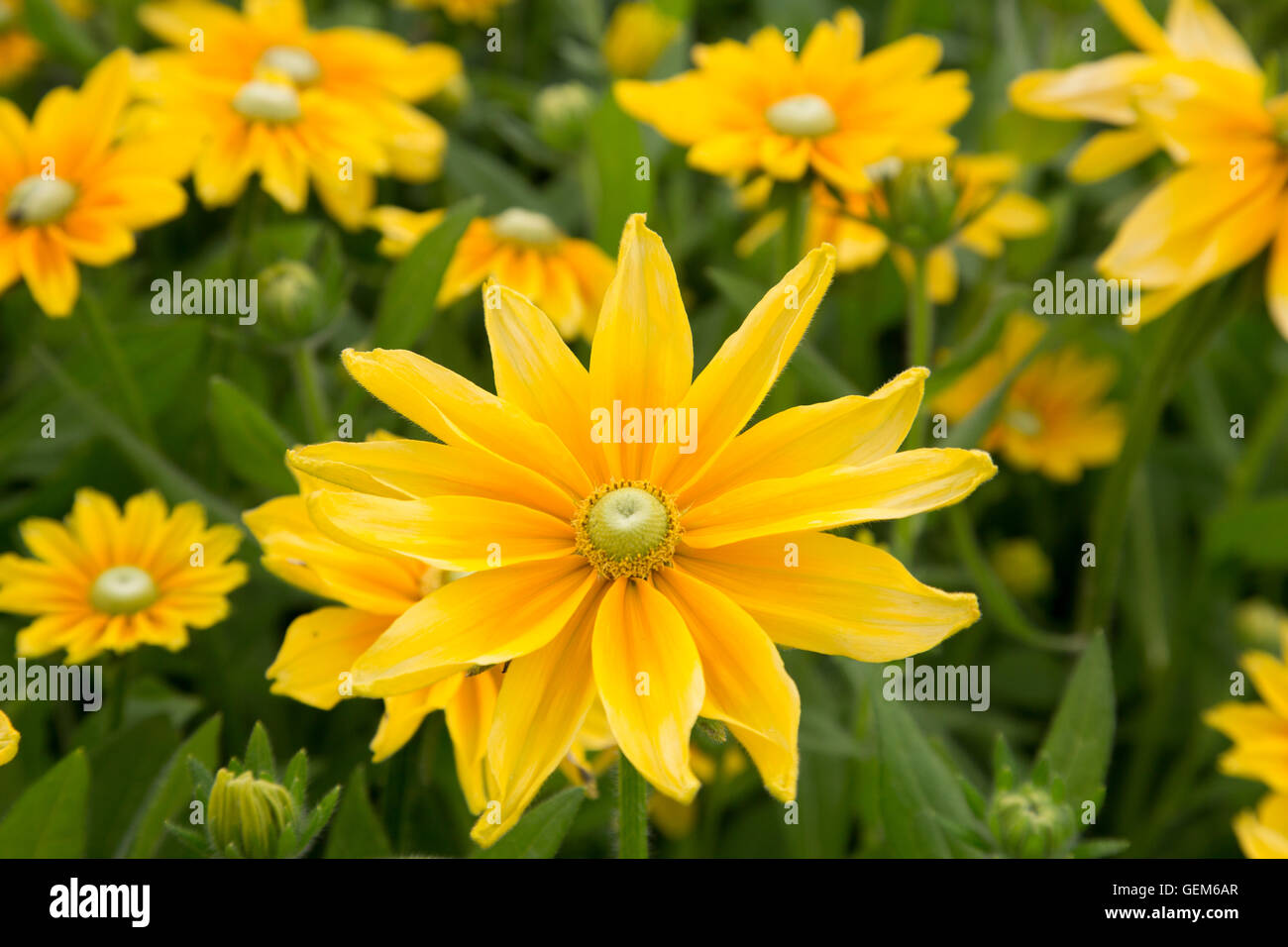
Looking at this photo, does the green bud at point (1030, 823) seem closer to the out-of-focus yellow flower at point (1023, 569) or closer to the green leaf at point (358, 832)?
the green leaf at point (358, 832)

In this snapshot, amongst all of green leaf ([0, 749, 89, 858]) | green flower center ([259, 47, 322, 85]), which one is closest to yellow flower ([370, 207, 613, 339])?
green flower center ([259, 47, 322, 85])

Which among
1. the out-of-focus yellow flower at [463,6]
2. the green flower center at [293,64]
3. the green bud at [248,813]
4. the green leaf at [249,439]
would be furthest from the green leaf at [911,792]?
the out-of-focus yellow flower at [463,6]

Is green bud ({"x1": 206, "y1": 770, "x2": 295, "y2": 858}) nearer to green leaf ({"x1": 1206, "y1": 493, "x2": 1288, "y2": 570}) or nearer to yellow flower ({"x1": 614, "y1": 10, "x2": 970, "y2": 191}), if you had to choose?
yellow flower ({"x1": 614, "y1": 10, "x2": 970, "y2": 191})

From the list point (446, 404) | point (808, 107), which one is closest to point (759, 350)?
point (446, 404)

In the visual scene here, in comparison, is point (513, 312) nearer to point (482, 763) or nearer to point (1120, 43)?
point (482, 763)

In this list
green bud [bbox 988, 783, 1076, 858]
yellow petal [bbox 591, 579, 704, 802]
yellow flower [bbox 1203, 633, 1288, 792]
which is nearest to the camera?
yellow petal [bbox 591, 579, 704, 802]

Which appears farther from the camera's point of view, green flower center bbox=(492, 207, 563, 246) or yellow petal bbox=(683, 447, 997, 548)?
green flower center bbox=(492, 207, 563, 246)
